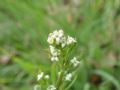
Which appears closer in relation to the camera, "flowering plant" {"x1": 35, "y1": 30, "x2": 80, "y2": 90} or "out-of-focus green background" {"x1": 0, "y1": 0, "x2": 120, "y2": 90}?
"flowering plant" {"x1": 35, "y1": 30, "x2": 80, "y2": 90}

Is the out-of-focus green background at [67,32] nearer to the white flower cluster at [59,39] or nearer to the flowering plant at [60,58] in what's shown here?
the flowering plant at [60,58]

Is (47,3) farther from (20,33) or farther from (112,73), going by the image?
(112,73)

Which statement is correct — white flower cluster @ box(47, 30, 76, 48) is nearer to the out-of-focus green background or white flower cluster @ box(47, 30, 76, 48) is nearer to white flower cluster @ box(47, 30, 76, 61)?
white flower cluster @ box(47, 30, 76, 61)

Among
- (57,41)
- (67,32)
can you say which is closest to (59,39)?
(57,41)

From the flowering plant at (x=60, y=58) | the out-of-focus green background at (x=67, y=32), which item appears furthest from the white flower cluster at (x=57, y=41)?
the out-of-focus green background at (x=67, y=32)

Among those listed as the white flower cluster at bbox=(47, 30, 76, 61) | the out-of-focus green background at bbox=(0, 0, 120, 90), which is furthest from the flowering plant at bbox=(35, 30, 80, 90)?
the out-of-focus green background at bbox=(0, 0, 120, 90)

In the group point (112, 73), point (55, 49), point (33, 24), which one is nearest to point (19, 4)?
point (33, 24)

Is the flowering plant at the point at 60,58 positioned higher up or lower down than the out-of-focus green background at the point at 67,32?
lower down
